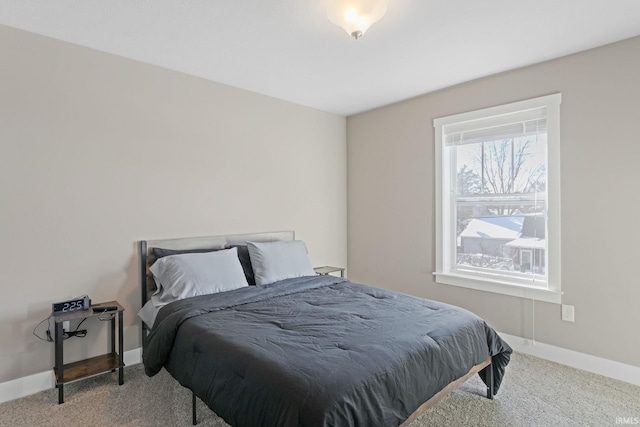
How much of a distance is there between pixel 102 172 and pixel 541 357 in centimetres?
388

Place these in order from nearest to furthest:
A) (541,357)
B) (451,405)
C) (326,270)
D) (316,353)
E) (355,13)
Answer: (316,353)
(355,13)
(451,405)
(541,357)
(326,270)

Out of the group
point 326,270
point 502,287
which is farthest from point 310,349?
point 326,270

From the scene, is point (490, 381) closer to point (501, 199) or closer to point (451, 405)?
point (451, 405)

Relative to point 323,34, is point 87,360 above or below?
below

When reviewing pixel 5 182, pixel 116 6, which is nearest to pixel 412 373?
pixel 116 6

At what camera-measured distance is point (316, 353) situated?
1.59 meters

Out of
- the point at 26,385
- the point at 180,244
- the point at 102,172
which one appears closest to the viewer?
the point at 26,385

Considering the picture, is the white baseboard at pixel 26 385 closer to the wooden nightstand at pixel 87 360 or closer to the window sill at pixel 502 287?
the wooden nightstand at pixel 87 360

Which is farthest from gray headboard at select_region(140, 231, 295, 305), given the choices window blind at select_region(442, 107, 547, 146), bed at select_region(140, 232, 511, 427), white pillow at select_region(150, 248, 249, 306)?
window blind at select_region(442, 107, 547, 146)

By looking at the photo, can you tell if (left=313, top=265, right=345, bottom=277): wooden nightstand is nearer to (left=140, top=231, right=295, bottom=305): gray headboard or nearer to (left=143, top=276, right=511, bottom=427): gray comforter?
(left=140, top=231, right=295, bottom=305): gray headboard

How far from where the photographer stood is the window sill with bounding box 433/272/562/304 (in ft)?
9.27

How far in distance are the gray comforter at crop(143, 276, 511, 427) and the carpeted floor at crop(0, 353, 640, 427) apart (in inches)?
8.9

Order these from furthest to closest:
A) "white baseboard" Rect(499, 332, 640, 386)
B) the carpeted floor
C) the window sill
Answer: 1. the window sill
2. "white baseboard" Rect(499, 332, 640, 386)
3. the carpeted floor

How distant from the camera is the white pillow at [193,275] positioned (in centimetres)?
254
